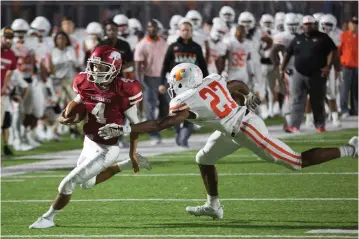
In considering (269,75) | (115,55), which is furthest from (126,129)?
(269,75)

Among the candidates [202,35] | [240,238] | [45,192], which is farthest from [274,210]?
[202,35]

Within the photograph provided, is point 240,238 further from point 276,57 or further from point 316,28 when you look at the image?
point 276,57

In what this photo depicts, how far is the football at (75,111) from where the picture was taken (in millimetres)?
9547

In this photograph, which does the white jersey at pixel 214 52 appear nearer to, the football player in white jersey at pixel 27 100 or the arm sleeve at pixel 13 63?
the football player in white jersey at pixel 27 100

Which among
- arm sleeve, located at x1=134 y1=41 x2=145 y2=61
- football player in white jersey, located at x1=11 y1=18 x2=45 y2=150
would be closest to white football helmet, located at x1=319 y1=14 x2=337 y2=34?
arm sleeve, located at x1=134 y1=41 x2=145 y2=61

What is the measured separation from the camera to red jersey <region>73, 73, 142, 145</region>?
9.66m

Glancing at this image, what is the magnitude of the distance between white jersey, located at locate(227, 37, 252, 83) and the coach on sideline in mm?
1377

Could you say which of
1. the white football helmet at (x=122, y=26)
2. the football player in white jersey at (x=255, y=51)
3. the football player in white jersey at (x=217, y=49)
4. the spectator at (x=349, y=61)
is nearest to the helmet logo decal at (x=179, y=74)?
the football player in white jersey at (x=217, y=49)

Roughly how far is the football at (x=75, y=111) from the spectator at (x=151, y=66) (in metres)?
7.64

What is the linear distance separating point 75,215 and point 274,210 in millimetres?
1691

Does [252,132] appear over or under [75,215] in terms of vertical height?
over

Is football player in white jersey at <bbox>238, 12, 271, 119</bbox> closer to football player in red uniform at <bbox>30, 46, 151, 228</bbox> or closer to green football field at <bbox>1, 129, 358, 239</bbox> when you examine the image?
green football field at <bbox>1, 129, 358, 239</bbox>

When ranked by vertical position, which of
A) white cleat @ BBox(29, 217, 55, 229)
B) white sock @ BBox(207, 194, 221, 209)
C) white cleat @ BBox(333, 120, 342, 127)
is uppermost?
white sock @ BBox(207, 194, 221, 209)

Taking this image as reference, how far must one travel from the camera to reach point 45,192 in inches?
478
